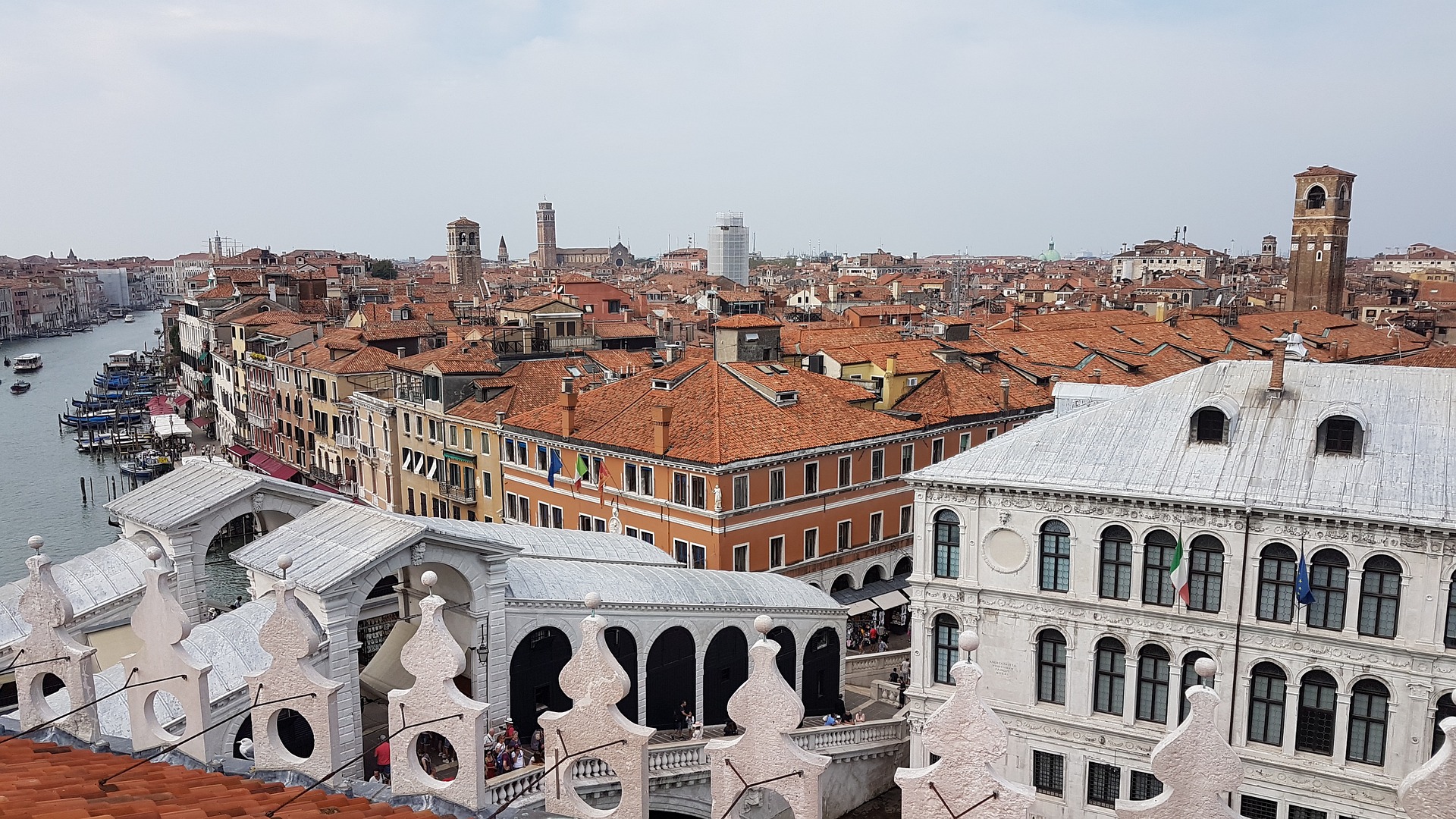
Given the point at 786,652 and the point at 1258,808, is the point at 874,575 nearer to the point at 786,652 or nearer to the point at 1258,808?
the point at 786,652

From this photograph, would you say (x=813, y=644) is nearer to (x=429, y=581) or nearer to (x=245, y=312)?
(x=429, y=581)

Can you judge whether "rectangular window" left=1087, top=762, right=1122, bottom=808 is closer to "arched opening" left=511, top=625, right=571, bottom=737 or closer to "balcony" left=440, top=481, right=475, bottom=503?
"arched opening" left=511, top=625, right=571, bottom=737

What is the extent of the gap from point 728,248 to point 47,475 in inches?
3214

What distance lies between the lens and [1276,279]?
13362 cm

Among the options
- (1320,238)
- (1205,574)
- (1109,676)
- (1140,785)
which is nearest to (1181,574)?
(1205,574)

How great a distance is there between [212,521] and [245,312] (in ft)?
211

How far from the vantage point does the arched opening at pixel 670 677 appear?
1936 centimetres

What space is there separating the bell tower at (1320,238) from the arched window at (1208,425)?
6510 cm

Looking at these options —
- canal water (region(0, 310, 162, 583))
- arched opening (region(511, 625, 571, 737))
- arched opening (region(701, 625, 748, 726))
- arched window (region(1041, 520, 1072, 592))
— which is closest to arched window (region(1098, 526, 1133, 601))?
arched window (region(1041, 520, 1072, 592))

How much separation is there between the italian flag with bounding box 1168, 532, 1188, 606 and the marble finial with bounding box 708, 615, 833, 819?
Result: 51.0 ft

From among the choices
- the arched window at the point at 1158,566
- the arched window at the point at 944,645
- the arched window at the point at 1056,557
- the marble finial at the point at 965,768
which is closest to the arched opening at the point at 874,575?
the arched window at the point at 944,645

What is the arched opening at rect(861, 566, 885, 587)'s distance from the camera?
33.6 m

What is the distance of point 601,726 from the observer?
606cm

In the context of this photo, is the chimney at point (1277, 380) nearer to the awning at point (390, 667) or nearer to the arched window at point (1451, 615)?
the arched window at point (1451, 615)
